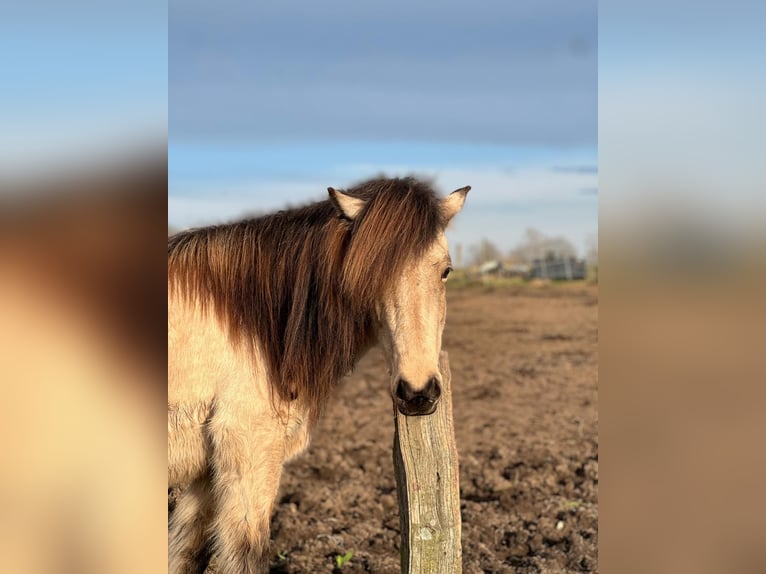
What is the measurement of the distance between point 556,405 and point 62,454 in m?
8.47

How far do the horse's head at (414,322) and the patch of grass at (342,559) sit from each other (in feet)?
6.90

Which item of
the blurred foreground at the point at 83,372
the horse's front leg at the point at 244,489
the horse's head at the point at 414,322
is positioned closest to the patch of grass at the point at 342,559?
the horse's front leg at the point at 244,489

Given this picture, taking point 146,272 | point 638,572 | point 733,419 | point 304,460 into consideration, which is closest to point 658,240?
point 733,419

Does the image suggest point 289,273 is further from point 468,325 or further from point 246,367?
point 468,325

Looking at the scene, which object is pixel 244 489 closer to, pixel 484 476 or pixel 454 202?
pixel 454 202

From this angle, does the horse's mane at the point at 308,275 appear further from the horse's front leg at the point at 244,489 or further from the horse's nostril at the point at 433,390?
the horse's nostril at the point at 433,390

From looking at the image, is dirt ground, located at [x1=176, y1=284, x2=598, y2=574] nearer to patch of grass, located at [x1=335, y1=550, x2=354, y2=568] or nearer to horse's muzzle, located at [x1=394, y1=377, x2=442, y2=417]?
patch of grass, located at [x1=335, y1=550, x2=354, y2=568]

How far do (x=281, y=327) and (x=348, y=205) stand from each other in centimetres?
70

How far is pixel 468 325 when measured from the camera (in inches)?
622

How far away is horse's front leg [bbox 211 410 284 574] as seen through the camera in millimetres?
3180

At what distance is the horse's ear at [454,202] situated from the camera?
3518 mm

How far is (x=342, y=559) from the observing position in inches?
182

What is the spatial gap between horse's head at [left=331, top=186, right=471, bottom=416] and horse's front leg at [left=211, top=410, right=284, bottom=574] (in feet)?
2.43

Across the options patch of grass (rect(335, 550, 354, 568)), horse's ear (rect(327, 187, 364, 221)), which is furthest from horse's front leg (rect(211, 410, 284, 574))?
patch of grass (rect(335, 550, 354, 568))
